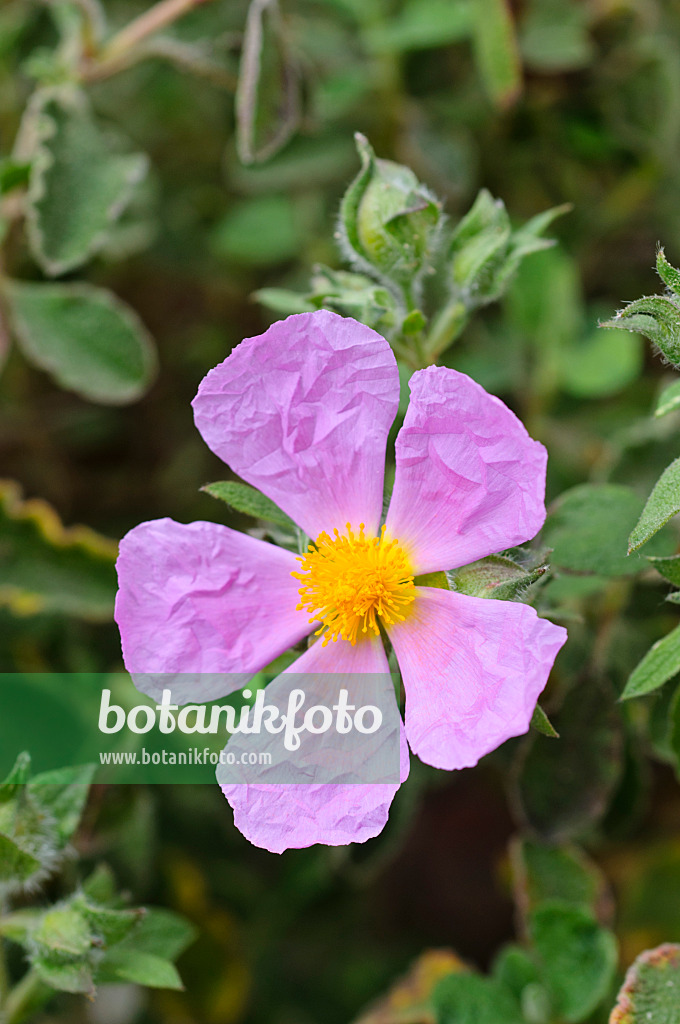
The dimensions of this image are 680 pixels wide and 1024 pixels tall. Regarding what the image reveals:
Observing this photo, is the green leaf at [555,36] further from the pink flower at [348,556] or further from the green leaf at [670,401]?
the pink flower at [348,556]

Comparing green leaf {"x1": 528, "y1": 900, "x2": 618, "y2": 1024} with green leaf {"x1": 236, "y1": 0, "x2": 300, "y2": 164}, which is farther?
green leaf {"x1": 236, "y1": 0, "x2": 300, "y2": 164}

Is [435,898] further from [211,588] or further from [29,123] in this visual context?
[29,123]

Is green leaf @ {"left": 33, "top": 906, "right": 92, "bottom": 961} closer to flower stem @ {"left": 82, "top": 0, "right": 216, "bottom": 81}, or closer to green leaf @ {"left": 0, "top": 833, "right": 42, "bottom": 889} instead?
green leaf @ {"left": 0, "top": 833, "right": 42, "bottom": 889}

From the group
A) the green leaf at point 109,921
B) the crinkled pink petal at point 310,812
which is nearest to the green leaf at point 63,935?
the green leaf at point 109,921

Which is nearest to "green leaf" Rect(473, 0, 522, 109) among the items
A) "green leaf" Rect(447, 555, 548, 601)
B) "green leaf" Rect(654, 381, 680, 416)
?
"green leaf" Rect(654, 381, 680, 416)

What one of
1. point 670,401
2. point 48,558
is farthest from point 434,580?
point 48,558

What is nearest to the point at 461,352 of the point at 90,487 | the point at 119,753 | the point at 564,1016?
the point at 90,487
